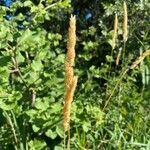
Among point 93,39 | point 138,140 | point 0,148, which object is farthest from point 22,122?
point 93,39

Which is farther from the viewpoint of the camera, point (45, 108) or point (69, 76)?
point (45, 108)

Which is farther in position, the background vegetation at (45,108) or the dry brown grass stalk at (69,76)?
the background vegetation at (45,108)

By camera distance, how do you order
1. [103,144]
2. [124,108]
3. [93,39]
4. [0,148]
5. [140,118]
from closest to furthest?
[0,148]
[103,144]
[140,118]
[124,108]
[93,39]

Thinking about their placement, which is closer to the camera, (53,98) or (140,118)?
(53,98)

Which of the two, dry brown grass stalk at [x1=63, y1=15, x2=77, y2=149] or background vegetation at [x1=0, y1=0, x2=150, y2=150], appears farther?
background vegetation at [x1=0, y1=0, x2=150, y2=150]

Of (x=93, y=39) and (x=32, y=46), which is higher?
(x=93, y=39)

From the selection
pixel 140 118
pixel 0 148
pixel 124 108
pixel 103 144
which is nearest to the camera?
pixel 0 148

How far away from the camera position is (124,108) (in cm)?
407

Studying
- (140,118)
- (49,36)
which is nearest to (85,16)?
(49,36)

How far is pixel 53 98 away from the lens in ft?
11.3

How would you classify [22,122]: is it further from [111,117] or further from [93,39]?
[93,39]

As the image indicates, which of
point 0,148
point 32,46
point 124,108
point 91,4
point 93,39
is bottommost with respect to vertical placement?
point 0,148

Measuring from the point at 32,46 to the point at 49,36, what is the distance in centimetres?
50

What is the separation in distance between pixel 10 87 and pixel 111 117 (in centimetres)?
74
